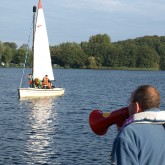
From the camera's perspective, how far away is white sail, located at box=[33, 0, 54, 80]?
36.4 m

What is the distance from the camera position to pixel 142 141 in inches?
121

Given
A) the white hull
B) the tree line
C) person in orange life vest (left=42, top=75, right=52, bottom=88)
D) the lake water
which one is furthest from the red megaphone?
the tree line

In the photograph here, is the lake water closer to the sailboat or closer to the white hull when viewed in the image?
the white hull

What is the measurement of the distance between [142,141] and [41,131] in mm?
15601

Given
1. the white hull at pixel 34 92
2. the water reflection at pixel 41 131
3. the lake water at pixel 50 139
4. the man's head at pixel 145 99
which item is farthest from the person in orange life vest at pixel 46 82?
the man's head at pixel 145 99

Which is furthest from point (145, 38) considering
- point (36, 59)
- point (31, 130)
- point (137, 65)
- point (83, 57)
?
Answer: point (31, 130)

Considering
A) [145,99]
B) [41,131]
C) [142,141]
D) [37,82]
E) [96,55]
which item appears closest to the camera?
[142,141]

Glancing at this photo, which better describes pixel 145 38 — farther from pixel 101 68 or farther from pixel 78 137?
pixel 78 137

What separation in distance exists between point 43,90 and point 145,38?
6154 inches

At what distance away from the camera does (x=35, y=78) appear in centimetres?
3372

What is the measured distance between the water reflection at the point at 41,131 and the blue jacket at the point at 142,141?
9.96 meters

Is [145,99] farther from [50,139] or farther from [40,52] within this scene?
[40,52]

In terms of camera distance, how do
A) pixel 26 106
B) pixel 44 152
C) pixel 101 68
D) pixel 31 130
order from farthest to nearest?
pixel 101 68, pixel 26 106, pixel 31 130, pixel 44 152

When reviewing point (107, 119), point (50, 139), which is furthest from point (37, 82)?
point (107, 119)
